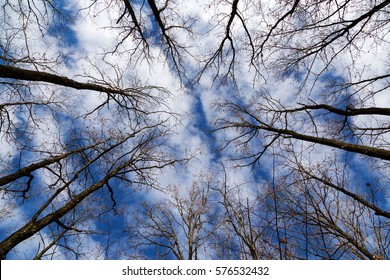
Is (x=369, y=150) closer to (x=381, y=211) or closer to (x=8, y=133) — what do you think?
(x=381, y=211)

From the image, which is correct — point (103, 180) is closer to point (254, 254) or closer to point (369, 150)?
point (254, 254)

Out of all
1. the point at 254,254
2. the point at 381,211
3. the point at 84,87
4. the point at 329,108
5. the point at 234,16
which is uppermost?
the point at 234,16

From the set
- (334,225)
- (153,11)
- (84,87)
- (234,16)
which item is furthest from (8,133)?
Answer: (334,225)

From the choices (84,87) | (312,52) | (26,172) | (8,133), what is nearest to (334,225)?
(312,52)

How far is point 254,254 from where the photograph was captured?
130 inches

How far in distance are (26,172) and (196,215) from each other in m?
6.19

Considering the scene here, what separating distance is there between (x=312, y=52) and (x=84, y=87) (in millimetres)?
4728

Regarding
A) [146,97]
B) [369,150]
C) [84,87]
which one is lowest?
[369,150]

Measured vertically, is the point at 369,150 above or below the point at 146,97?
below

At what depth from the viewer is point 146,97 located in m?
5.48

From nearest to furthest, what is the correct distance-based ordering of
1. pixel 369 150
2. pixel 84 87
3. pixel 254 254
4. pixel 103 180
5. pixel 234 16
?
pixel 254 254
pixel 369 150
pixel 84 87
pixel 234 16
pixel 103 180

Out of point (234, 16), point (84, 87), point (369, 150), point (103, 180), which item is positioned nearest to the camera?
point (369, 150)

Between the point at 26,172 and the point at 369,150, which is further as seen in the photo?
the point at 26,172

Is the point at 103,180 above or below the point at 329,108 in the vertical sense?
below
